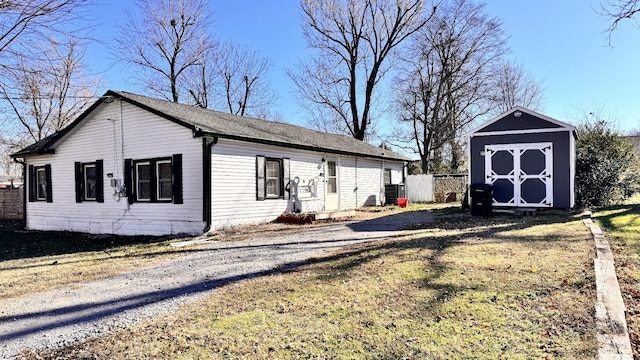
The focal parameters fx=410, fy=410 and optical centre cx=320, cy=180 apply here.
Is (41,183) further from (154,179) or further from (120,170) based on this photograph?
(154,179)

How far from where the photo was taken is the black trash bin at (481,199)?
13.1 metres

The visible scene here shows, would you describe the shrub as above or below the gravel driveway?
above

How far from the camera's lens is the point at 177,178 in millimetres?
11297

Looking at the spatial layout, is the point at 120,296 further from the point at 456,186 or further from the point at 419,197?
the point at 456,186

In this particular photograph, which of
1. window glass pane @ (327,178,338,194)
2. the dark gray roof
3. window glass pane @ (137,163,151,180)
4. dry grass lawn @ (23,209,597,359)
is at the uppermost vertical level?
the dark gray roof

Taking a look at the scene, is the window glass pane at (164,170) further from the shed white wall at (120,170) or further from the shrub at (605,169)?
the shrub at (605,169)

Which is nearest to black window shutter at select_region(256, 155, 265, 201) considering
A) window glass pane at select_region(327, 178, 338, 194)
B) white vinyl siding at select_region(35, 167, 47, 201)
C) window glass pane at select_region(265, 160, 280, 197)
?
window glass pane at select_region(265, 160, 280, 197)

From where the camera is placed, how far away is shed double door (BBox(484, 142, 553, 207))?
1288 centimetres

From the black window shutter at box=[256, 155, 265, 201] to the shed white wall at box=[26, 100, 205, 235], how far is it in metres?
2.03

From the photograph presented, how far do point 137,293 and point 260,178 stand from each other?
741 cm

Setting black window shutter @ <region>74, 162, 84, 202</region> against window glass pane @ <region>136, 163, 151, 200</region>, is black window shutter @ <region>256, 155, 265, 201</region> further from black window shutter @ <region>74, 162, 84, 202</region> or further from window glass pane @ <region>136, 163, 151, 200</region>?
black window shutter @ <region>74, 162, 84, 202</region>

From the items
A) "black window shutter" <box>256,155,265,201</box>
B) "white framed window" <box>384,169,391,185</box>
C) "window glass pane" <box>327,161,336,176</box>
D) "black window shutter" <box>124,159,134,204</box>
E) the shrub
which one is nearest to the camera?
"black window shutter" <box>124,159,134,204</box>

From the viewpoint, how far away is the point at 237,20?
2030 centimetres

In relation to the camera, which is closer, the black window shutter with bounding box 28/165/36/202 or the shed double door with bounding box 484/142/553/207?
the shed double door with bounding box 484/142/553/207
